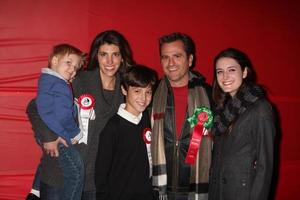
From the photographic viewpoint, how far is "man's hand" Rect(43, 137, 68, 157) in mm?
1591

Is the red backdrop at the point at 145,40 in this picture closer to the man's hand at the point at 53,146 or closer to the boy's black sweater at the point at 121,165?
the man's hand at the point at 53,146

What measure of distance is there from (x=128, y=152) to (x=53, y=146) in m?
0.43

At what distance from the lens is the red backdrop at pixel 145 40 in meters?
2.13

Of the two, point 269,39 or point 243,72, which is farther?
point 269,39

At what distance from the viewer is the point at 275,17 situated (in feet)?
9.18

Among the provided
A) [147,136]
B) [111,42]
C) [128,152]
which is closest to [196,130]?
[147,136]

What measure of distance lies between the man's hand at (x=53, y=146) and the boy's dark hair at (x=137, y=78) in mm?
506

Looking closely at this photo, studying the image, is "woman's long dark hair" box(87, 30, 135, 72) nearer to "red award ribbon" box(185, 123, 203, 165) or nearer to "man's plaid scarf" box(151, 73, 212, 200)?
"man's plaid scarf" box(151, 73, 212, 200)

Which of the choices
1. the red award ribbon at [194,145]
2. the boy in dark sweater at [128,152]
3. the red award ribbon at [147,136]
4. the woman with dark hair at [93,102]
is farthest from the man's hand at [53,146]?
the red award ribbon at [194,145]

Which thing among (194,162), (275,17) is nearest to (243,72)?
(194,162)

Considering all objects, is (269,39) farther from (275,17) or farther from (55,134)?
(55,134)

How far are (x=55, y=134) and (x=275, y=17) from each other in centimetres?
240

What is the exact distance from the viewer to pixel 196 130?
6.07ft

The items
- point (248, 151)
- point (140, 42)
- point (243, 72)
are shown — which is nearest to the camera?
point (248, 151)
